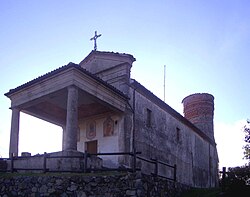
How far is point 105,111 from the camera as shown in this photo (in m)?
20.8

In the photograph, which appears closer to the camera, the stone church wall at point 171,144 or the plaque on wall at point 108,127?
the plaque on wall at point 108,127

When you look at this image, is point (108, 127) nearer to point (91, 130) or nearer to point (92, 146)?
point (91, 130)

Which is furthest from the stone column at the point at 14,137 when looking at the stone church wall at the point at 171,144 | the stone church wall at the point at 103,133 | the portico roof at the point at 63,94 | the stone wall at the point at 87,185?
the stone church wall at the point at 171,144

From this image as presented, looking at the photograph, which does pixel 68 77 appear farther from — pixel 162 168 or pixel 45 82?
pixel 162 168

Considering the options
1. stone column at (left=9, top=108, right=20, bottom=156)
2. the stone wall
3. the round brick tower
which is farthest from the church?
the round brick tower

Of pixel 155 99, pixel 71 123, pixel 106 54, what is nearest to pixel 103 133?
pixel 155 99

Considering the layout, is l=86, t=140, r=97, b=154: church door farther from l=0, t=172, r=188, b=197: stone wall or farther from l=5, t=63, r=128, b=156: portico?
l=0, t=172, r=188, b=197: stone wall

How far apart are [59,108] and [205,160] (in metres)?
15.6

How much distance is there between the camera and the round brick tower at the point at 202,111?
119ft

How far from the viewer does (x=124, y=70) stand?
20422mm

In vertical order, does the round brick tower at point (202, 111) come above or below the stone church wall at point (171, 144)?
above

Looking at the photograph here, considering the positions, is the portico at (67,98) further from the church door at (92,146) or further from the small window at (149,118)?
the small window at (149,118)

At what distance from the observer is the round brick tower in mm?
36350

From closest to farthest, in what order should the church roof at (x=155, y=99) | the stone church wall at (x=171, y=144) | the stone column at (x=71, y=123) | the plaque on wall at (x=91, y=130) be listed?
the stone column at (x=71, y=123) → the church roof at (x=155, y=99) → the stone church wall at (x=171, y=144) → the plaque on wall at (x=91, y=130)
